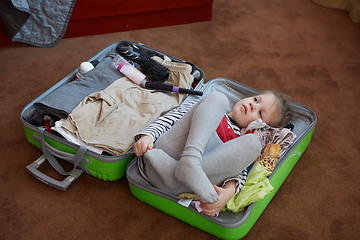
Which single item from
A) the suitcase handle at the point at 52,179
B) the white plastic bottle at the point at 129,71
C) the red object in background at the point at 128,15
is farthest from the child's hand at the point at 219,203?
the red object in background at the point at 128,15

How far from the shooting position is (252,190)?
120cm

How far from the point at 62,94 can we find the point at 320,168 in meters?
1.02

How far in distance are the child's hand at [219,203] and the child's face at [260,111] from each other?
0.35 meters

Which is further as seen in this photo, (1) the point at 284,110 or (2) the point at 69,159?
(1) the point at 284,110

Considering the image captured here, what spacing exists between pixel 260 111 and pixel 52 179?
2.56ft

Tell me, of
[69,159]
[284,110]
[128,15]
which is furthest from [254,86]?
[69,159]

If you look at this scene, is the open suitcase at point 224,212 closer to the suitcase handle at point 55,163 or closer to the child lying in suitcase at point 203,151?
the child lying in suitcase at point 203,151

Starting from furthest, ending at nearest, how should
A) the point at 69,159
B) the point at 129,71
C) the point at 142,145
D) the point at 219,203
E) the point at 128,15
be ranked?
1. the point at 128,15
2. the point at 129,71
3. the point at 69,159
4. the point at 142,145
5. the point at 219,203

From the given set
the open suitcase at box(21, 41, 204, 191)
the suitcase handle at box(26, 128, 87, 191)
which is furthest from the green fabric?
the suitcase handle at box(26, 128, 87, 191)

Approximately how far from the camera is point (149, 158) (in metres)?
1.20

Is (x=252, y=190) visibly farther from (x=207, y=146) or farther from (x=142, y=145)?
(x=142, y=145)

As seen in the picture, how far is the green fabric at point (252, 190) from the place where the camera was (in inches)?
46.6

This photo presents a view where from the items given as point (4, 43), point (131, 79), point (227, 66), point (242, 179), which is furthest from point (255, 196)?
point (4, 43)

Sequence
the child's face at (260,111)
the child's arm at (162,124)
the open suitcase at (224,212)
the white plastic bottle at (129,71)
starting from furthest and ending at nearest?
the white plastic bottle at (129,71) < the child's face at (260,111) < the child's arm at (162,124) < the open suitcase at (224,212)
